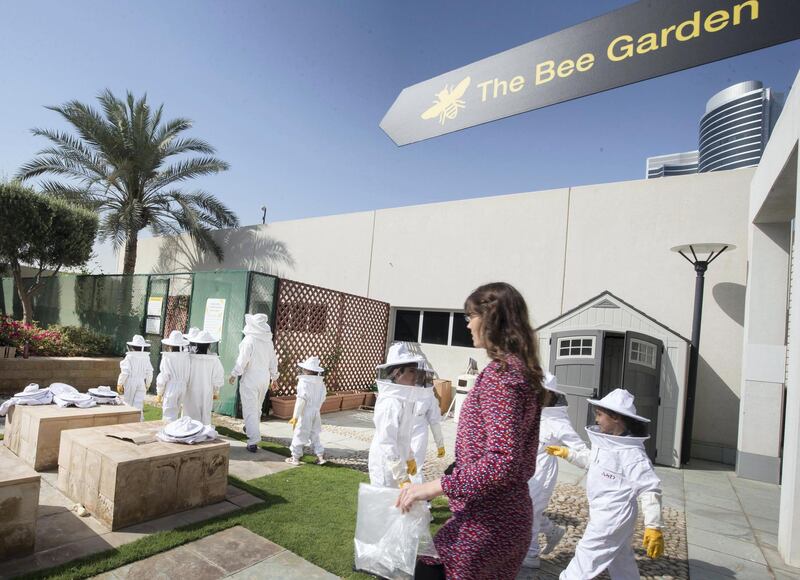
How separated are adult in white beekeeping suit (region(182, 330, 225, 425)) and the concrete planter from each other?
4.73 m

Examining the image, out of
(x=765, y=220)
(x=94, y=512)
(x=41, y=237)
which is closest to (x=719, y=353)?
(x=765, y=220)

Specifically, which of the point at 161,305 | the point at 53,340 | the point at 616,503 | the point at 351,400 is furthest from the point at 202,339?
the point at 53,340

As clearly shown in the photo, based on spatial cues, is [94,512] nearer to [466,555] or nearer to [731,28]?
[466,555]

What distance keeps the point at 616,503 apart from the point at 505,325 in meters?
2.08

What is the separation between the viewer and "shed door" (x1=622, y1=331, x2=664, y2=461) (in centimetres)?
678

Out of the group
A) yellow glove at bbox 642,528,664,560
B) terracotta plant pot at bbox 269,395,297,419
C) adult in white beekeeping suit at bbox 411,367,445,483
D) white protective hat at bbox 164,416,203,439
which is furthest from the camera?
terracotta plant pot at bbox 269,395,297,419

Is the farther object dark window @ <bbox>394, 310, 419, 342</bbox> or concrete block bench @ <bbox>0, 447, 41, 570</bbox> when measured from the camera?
dark window @ <bbox>394, 310, 419, 342</bbox>

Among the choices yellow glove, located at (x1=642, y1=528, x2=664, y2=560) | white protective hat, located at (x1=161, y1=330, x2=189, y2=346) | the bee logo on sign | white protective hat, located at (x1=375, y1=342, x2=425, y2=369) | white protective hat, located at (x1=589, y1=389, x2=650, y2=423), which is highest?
the bee logo on sign

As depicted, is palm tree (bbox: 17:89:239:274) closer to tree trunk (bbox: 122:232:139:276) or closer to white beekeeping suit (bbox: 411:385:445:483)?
tree trunk (bbox: 122:232:139:276)

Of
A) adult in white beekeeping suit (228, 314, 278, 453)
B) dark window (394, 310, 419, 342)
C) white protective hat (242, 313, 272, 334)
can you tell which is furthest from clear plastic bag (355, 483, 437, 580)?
dark window (394, 310, 419, 342)

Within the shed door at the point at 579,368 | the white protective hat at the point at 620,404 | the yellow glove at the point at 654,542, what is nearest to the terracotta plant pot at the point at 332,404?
the shed door at the point at 579,368

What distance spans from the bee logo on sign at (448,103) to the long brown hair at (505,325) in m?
0.96

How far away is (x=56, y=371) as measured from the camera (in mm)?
8719

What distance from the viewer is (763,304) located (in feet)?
22.6
